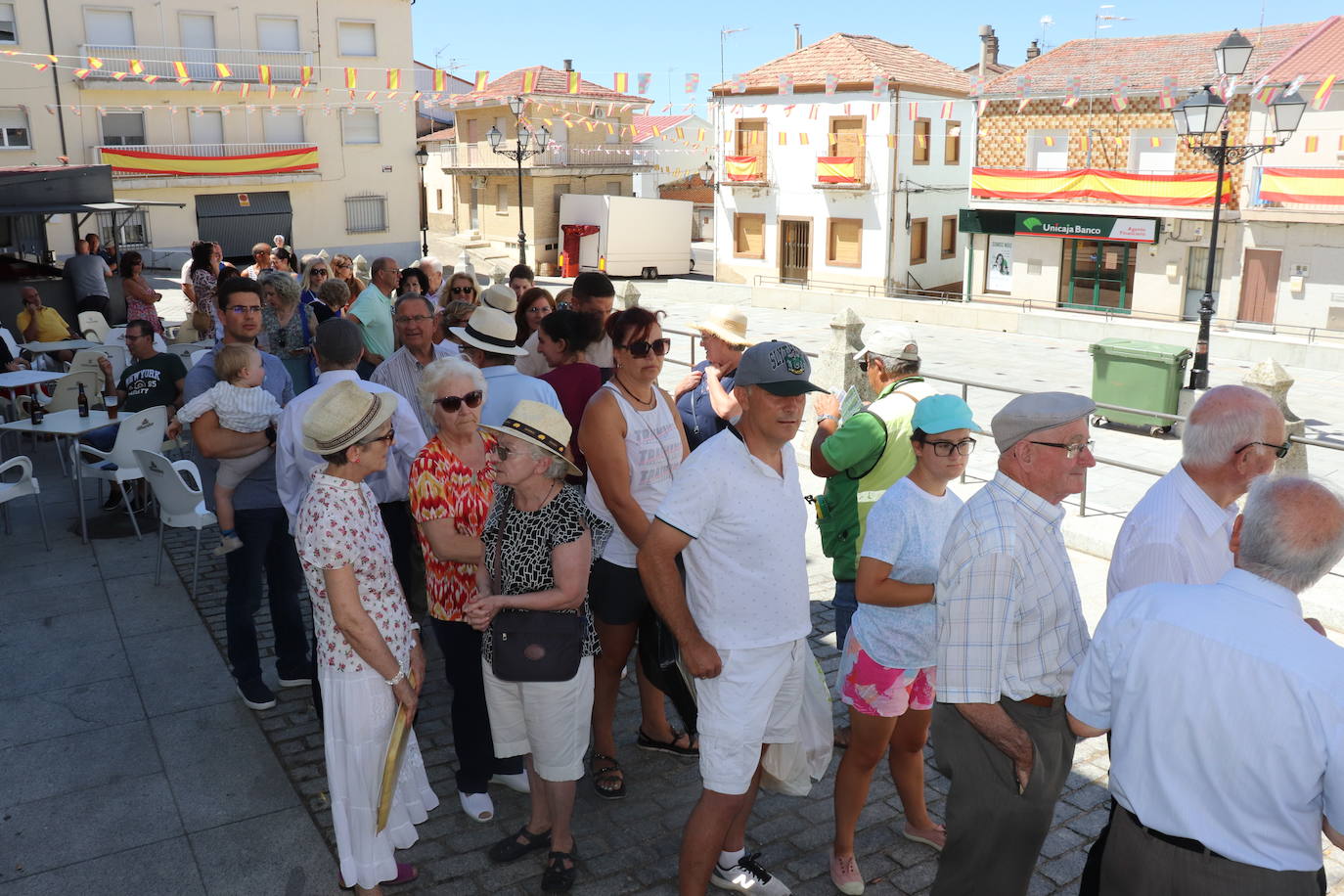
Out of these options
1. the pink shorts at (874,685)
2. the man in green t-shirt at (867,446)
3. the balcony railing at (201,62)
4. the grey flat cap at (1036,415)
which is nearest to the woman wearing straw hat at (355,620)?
the pink shorts at (874,685)

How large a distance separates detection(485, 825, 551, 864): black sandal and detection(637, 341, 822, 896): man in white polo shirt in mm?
817

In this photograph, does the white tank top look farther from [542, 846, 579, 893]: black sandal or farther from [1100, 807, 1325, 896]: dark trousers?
[1100, 807, 1325, 896]: dark trousers

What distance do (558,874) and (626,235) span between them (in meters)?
40.4

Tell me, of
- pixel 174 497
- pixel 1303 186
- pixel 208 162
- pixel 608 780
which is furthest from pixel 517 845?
pixel 208 162

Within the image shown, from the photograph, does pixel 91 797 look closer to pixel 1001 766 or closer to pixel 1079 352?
pixel 1001 766

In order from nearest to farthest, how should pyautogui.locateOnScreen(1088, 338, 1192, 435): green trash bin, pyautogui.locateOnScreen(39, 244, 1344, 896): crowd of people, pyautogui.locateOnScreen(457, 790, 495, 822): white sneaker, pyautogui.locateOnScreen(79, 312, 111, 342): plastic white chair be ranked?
pyautogui.locateOnScreen(39, 244, 1344, 896): crowd of people → pyautogui.locateOnScreen(457, 790, 495, 822): white sneaker → pyautogui.locateOnScreen(79, 312, 111, 342): plastic white chair → pyautogui.locateOnScreen(1088, 338, 1192, 435): green trash bin

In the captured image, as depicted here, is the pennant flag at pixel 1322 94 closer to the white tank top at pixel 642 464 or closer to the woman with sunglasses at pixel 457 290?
the woman with sunglasses at pixel 457 290

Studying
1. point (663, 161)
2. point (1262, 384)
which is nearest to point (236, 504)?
point (1262, 384)

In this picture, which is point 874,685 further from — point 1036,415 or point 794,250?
→ point 794,250

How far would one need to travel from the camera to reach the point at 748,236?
4216 centimetres

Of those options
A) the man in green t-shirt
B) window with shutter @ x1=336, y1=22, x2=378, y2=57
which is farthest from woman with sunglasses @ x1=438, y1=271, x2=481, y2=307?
window with shutter @ x1=336, y1=22, x2=378, y2=57

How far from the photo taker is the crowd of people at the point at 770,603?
2441 millimetres

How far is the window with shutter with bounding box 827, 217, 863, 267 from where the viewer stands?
126 ft

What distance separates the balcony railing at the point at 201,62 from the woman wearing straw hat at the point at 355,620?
1446 inches
